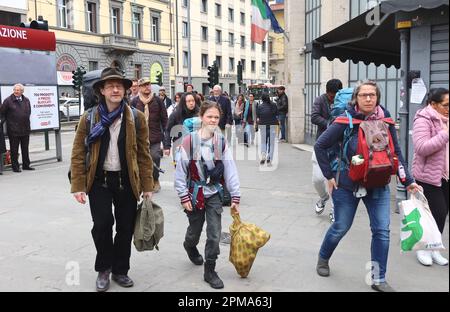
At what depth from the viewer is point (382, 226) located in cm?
381

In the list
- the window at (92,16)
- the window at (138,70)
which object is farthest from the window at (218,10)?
the window at (92,16)

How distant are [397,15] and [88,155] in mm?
3933

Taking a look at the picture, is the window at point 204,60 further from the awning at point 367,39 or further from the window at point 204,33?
the awning at point 367,39

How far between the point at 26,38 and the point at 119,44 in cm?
2790

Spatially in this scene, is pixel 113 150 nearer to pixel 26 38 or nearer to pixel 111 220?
pixel 111 220

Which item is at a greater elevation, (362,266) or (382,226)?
(382,226)

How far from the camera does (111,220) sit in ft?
13.2

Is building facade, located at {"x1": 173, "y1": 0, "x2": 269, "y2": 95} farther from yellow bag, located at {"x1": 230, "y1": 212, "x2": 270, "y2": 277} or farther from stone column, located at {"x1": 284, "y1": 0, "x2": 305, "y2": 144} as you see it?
yellow bag, located at {"x1": 230, "y1": 212, "x2": 270, "y2": 277}

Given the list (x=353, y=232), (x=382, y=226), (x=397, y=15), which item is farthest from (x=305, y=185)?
(x=382, y=226)

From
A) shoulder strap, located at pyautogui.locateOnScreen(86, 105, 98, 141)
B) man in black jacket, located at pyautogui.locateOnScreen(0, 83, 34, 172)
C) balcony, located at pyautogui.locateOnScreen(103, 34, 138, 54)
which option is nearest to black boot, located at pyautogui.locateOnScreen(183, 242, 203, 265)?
shoulder strap, located at pyautogui.locateOnScreen(86, 105, 98, 141)

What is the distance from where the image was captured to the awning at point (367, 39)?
5223 mm

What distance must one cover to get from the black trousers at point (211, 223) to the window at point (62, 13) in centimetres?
3278

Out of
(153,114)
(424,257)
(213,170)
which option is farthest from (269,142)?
(213,170)

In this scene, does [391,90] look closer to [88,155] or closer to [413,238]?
[413,238]
